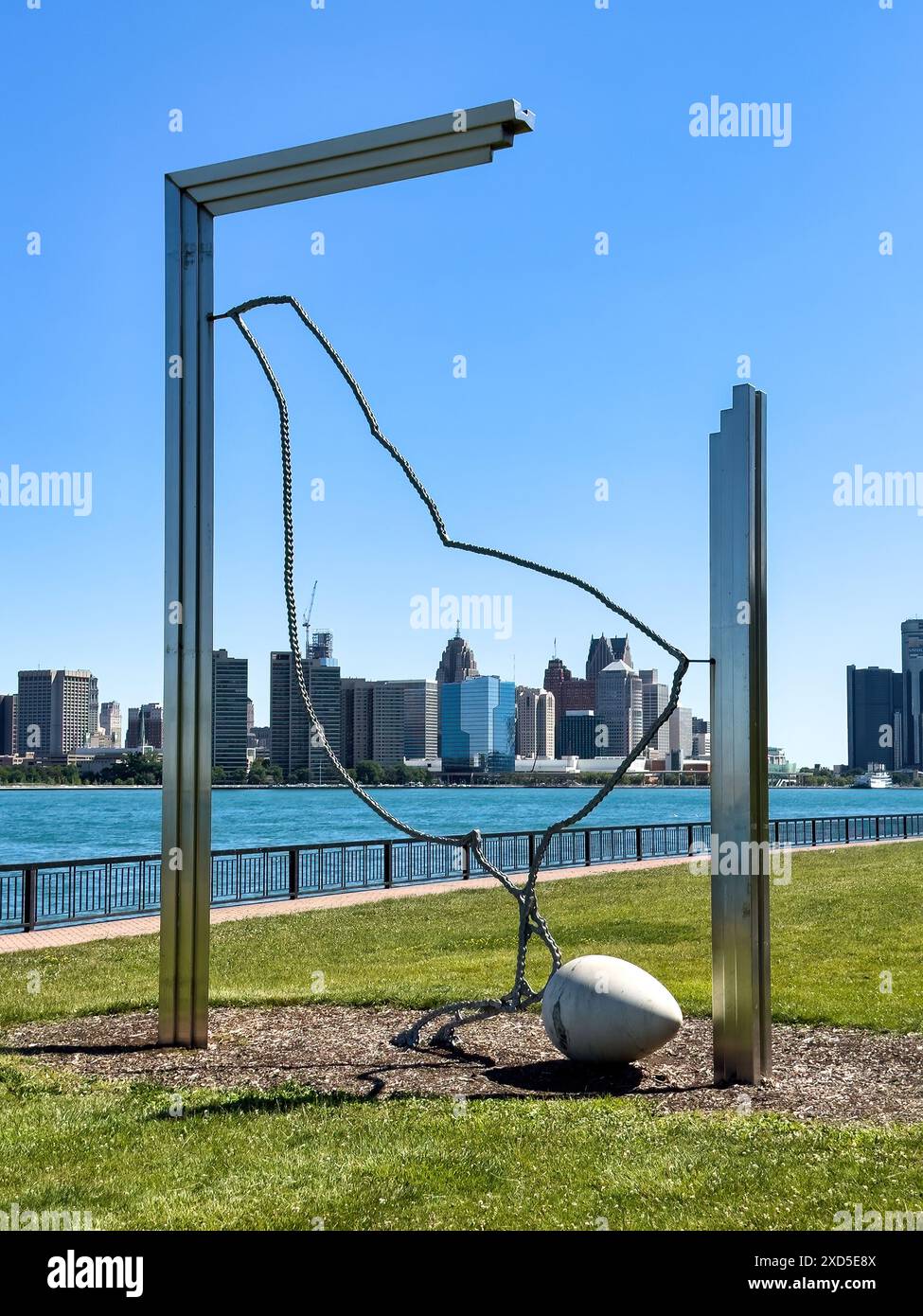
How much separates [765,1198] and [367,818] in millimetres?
82572

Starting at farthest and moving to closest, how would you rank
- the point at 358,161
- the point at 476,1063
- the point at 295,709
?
the point at 295,709 → the point at 358,161 → the point at 476,1063

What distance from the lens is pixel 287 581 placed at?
7590mm

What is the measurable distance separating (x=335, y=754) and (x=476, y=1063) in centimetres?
202

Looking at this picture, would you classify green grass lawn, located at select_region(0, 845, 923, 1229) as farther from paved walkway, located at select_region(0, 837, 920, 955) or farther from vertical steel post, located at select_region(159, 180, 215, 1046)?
paved walkway, located at select_region(0, 837, 920, 955)

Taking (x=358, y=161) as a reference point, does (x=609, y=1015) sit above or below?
below

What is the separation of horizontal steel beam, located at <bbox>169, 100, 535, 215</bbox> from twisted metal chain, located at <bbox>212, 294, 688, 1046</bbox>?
0.69m

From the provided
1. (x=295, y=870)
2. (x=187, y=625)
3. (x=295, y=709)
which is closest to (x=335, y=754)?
(x=187, y=625)

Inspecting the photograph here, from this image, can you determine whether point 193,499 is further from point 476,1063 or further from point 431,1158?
point 431,1158

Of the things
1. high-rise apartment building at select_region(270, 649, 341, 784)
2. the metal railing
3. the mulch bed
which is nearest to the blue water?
high-rise apartment building at select_region(270, 649, 341, 784)

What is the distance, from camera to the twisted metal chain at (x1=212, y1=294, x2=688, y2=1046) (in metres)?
7.01

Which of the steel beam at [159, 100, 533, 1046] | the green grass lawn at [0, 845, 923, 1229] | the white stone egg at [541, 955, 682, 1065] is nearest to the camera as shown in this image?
the green grass lawn at [0, 845, 923, 1229]

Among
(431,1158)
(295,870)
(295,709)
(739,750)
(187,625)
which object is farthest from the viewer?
(295,709)

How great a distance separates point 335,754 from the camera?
740 cm
